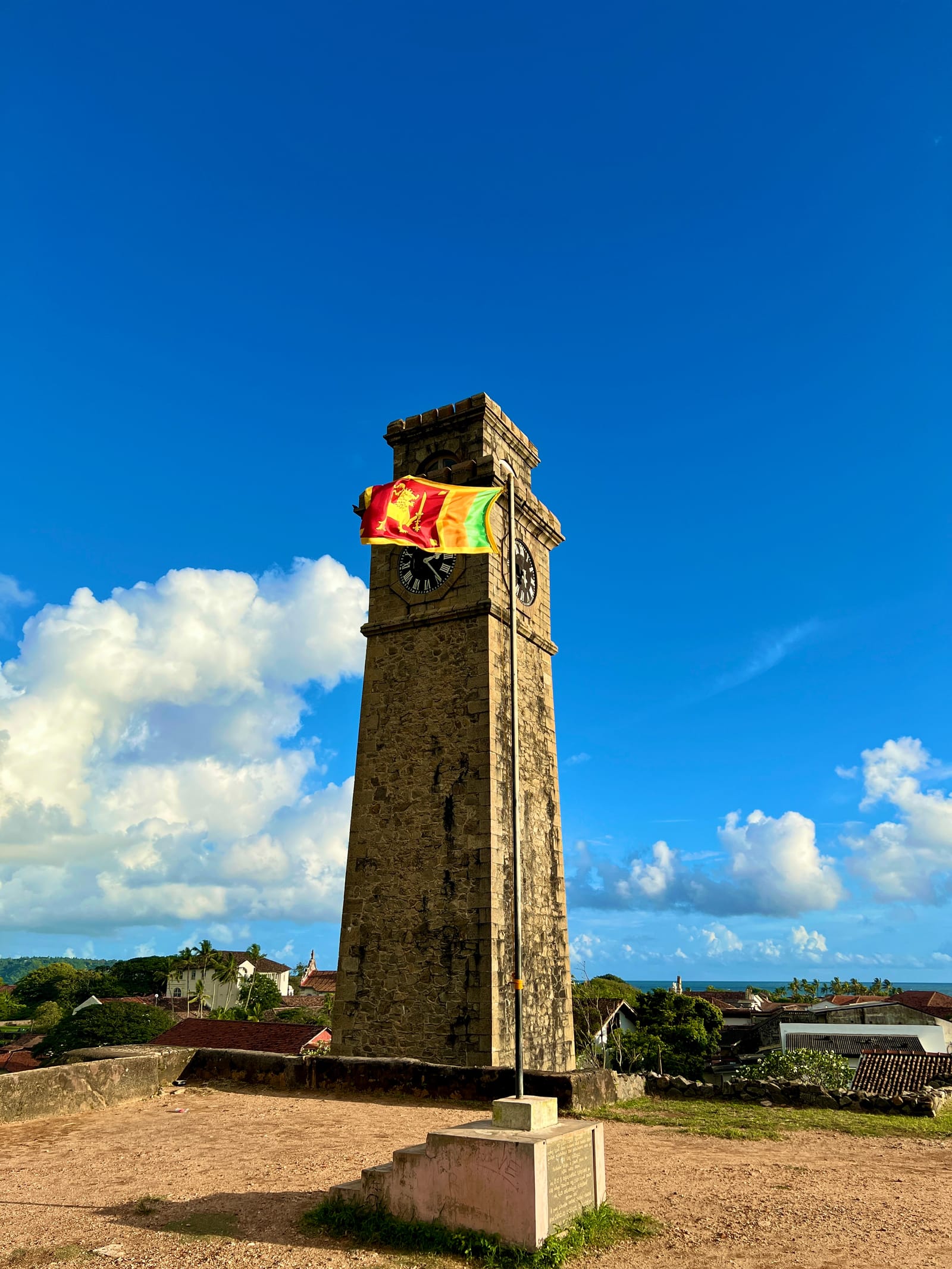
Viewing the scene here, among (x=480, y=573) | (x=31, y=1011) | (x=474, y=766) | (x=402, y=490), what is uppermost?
(x=480, y=573)

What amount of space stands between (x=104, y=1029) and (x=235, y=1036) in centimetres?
3252

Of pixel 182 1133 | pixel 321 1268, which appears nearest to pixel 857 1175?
pixel 321 1268

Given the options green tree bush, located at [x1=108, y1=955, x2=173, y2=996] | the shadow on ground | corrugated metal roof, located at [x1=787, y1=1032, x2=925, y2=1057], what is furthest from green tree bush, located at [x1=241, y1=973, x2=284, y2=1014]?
the shadow on ground

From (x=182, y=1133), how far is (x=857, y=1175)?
24.0 ft

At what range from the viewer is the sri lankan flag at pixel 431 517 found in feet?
35.1

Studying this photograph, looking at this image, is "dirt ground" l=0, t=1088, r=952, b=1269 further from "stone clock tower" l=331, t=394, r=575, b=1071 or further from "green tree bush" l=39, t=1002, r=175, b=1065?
"green tree bush" l=39, t=1002, r=175, b=1065

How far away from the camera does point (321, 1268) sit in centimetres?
553

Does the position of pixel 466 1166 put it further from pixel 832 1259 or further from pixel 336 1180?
pixel 832 1259

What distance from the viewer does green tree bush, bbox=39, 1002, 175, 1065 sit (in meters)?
54.2

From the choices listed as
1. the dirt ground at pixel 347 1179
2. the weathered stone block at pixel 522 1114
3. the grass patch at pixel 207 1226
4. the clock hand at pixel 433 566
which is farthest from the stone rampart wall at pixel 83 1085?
the clock hand at pixel 433 566

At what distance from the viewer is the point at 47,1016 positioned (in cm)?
8581

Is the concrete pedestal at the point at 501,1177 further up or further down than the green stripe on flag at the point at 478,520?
further down

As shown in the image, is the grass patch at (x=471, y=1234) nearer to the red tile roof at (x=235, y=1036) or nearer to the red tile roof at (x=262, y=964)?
the red tile roof at (x=235, y=1036)

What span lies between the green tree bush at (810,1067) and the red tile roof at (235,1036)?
1562 cm
